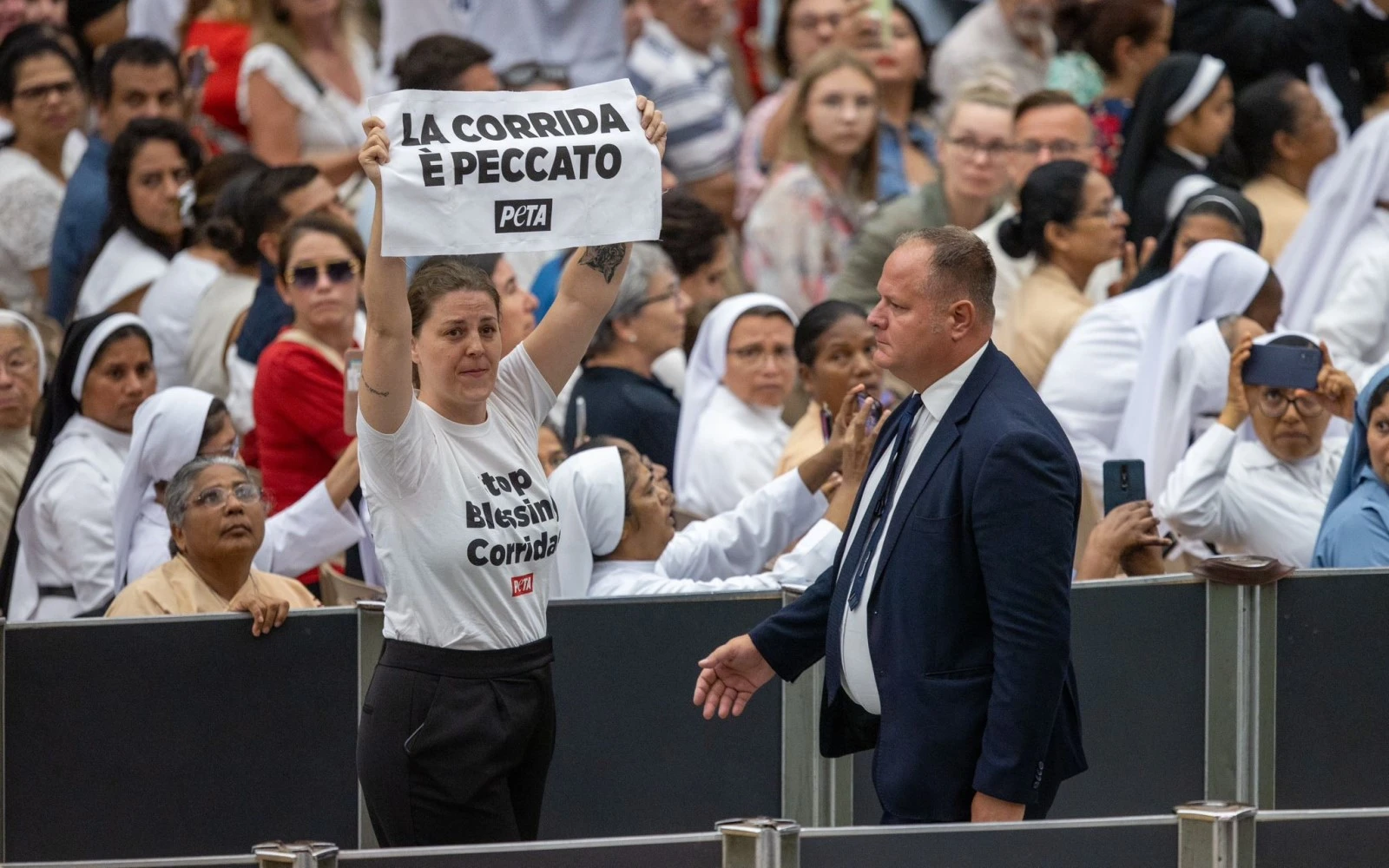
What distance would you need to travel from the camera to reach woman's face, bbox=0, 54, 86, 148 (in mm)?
9383

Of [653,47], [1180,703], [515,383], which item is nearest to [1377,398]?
[1180,703]

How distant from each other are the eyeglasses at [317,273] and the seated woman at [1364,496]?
3.31 meters

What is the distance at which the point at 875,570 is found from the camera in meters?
4.35

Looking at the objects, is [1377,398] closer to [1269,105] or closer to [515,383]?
[515,383]

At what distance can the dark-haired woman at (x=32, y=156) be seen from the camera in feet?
30.3

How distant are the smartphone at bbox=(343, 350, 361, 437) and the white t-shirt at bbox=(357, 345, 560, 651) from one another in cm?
149

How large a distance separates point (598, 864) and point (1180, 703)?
2413mm

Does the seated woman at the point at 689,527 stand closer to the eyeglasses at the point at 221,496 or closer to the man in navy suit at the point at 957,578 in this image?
the eyeglasses at the point at 221,496

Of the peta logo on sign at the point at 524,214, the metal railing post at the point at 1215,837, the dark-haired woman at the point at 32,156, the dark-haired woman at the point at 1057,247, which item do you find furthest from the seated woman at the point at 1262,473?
the dark-haired woman at the point at 32,156

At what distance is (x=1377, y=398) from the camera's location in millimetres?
5914

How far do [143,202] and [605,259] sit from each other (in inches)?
168

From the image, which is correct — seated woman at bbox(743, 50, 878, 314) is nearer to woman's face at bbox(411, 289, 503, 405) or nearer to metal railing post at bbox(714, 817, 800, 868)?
woman's face at bbox(411, 289, 503, 405)

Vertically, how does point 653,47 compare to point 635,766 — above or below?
above

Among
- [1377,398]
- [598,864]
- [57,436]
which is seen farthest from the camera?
[57,436]
